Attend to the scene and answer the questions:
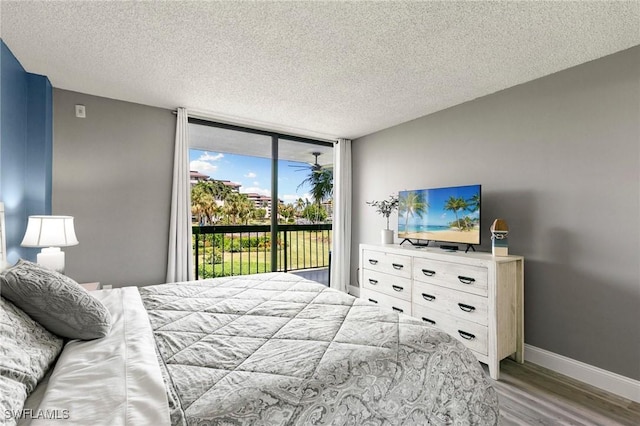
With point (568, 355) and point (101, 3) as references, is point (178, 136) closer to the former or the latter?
point (101, 3)

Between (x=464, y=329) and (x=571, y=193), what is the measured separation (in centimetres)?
140

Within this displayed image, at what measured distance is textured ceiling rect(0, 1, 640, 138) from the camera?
1.78 meters

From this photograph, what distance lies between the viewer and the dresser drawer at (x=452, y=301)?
7.95 ft

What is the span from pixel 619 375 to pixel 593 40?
2.34m

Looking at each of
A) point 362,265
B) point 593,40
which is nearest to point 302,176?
point 362,265

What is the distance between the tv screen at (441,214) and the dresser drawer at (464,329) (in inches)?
29.0

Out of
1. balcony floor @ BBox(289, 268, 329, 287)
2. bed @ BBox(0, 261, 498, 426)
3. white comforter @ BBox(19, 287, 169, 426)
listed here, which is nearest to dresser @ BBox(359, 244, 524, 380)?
bed @ BBox(0, 261, 498, 426)

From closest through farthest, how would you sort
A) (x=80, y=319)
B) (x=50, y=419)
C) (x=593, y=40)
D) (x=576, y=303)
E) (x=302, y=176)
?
(x=50, y=419) → (x=80, y=319) → (x=593, y=40) → (x=576, y=303) → (x=302, y=176)

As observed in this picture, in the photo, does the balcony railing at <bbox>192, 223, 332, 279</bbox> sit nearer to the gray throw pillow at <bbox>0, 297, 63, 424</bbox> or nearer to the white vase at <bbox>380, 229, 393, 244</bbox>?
the white vase at <bbox>380, 229, 393, 244</bbox>

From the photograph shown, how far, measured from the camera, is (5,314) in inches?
40.4

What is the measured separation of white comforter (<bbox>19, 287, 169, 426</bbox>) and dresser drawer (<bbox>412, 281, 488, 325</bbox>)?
2.32 m

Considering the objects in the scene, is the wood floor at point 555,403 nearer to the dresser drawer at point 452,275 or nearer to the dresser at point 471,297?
the dresser at point 471,297

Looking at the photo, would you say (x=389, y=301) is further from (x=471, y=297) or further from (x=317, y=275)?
(x=317, y=275)

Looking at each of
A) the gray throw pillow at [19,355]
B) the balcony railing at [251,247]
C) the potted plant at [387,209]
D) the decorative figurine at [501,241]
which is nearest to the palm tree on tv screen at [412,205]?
the potted plant at [387,209]
